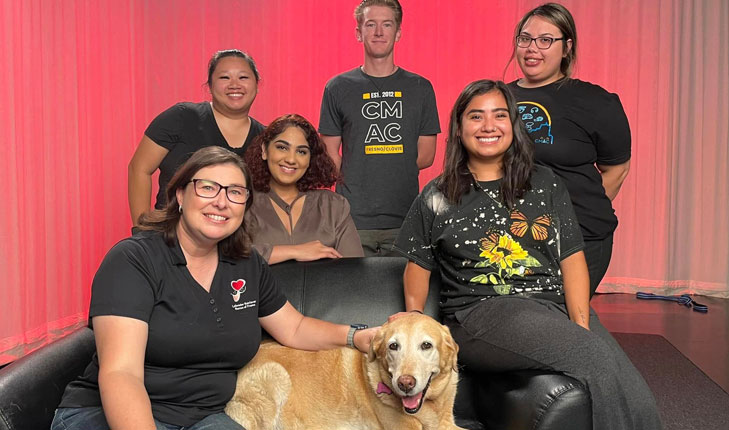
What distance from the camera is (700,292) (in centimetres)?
661

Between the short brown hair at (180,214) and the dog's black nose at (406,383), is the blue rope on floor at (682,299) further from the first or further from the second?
the short brown hair at (180,214)

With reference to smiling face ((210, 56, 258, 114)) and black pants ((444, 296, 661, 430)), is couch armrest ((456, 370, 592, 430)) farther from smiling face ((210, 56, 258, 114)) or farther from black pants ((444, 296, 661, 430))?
smiling face ((210, 56, 258, 114))

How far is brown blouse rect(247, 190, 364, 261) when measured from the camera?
312 centimetres

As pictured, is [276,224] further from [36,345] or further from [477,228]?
[36,345]

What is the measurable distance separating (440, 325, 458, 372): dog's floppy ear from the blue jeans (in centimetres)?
67

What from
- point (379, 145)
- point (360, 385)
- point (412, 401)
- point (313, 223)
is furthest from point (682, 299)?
point (412, 401)

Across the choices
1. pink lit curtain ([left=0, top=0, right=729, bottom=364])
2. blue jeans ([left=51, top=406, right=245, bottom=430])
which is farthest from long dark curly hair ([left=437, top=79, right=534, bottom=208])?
pink lit curtain ([left=0, top=0, right=729, bottom=364])

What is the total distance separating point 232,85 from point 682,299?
4762mm

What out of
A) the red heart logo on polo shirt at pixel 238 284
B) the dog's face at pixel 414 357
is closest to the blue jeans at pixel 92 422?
the red heart logo on polo shirt at pixel 238 284

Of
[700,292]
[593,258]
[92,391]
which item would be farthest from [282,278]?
[700,292]

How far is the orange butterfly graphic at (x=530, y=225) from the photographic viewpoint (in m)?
2.47

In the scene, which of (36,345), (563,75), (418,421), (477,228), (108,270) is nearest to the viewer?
(108,270)

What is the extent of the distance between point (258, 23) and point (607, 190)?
4.46 m

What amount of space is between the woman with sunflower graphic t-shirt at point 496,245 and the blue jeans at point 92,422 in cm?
84
